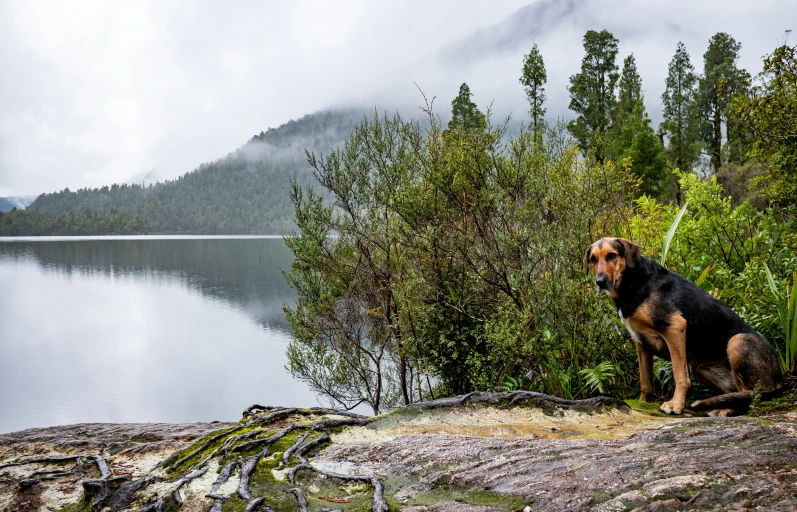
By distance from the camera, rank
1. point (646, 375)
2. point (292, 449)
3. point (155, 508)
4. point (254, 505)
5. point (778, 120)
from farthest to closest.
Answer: point (778, 120) → point (646, 375) → point (292, 449) → point (155, 508) → point (254, 505)

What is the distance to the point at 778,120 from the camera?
20.4 feet

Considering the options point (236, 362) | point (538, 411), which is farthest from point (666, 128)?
point (538, 411)

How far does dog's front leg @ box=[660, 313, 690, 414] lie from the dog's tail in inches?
4.5

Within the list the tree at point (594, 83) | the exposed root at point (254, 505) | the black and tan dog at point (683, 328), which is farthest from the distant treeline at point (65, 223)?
the exposed root at point (254, 505)

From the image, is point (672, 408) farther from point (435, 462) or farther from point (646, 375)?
point (435, 462)

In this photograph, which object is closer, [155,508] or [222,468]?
[155,508]

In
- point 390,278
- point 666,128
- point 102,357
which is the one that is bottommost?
point 102,357

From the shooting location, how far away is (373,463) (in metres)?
2.91

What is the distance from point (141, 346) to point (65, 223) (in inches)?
4735

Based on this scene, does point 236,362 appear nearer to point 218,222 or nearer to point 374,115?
point 374,115

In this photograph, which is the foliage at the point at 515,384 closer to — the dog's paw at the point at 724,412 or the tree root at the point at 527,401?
the tree root at the point at 527,401

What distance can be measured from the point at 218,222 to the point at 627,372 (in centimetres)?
17369

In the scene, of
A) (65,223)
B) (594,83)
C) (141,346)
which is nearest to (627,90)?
(594,83)

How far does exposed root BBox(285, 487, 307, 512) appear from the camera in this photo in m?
2.40
